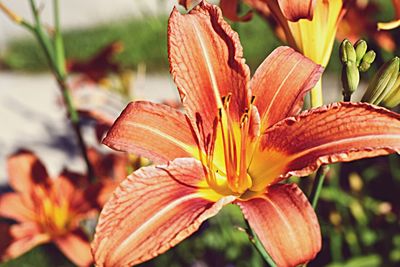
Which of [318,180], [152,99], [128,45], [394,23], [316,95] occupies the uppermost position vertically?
[394,23]

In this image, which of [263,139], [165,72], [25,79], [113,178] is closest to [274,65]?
[263,139]

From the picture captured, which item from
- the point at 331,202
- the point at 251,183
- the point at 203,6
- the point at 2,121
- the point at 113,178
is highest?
the point at 203,6

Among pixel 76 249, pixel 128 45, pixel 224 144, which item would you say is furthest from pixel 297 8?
pixel 128 45

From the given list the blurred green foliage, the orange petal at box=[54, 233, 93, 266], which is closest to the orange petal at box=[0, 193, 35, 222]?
the orange petal at box=[54, 233, 93, 266]

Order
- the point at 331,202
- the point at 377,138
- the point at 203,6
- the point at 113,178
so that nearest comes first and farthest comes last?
the point at 377,138 < the point at 203,6 < the point at 113,178 < the point at 331,202

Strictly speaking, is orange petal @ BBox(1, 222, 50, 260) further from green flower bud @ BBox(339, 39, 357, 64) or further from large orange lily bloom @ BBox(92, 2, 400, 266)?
green flower bud @ BBox(339, 39, 357, 64)

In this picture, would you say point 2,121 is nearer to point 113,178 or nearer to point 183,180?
point 113,178

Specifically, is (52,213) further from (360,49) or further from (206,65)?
(360,49)
